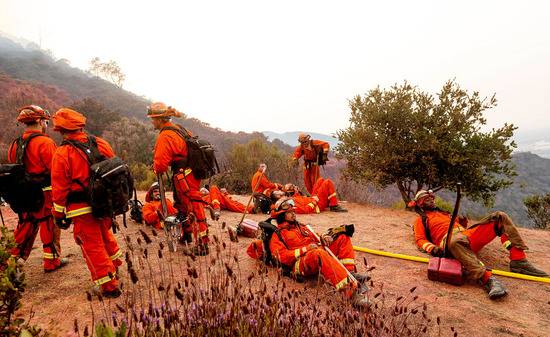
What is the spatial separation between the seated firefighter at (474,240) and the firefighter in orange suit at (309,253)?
1602 millimetres

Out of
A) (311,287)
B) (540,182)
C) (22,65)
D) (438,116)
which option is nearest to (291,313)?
(311,287)

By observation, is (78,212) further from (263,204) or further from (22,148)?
(263,204)

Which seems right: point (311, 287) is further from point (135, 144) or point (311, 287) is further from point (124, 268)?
point (135, 144)

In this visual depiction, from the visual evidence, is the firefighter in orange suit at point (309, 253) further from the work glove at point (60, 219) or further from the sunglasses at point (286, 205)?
the work glove at point (60, 219)

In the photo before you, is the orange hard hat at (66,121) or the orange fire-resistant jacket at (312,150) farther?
the orange fire-resistant jacket at (312,150)

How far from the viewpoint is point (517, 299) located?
427 cm

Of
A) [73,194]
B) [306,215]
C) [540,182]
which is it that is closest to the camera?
[73,194]

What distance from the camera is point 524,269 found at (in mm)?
4895

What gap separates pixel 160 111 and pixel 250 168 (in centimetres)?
1137

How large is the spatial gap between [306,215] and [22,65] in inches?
2272

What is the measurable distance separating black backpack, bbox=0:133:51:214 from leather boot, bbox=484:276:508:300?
5.78 metres

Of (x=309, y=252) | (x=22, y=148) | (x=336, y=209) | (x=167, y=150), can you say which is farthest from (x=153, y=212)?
(x=336, y=209)

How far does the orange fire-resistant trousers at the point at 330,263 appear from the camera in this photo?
3840mm

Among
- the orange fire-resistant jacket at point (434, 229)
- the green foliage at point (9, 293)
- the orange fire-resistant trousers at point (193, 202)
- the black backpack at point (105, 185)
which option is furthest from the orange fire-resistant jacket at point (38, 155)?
the orange fire-resistant jacket at point (434, 229)
